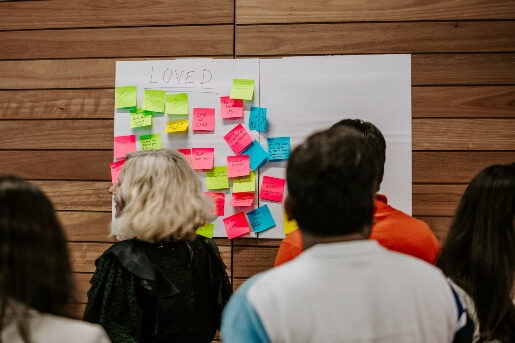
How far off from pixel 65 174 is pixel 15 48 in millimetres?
721

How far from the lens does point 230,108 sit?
2.60 metres

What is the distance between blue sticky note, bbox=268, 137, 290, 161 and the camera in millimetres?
2561

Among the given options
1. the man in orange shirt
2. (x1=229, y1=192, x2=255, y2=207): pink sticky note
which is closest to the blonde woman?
the man in orange shirt

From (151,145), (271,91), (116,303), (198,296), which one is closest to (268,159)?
(271,91)

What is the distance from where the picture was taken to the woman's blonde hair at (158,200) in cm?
174

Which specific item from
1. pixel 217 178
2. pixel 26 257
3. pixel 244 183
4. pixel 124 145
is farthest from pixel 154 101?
pixel 26 257

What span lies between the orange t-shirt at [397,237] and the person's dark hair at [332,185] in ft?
2.11

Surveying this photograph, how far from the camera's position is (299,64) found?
Answer: 2572mm

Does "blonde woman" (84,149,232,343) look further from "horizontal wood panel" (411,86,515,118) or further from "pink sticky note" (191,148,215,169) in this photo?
"horizontal wood panel" (411,86,515,118)

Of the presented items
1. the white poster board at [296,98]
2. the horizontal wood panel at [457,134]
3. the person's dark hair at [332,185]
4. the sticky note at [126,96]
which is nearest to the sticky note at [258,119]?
the white poster board at [296,98]

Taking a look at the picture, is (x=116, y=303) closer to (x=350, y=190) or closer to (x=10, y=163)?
(x=350, y=190)

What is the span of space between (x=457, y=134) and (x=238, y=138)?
3.38 feet

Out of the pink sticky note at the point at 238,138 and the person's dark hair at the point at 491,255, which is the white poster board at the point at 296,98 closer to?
the pink sticky note at the point at 238,138

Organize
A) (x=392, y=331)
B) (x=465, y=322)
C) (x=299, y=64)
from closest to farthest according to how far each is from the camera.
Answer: (x=392, y=331)
(x=465, y=322)
(x=299, y=64)
